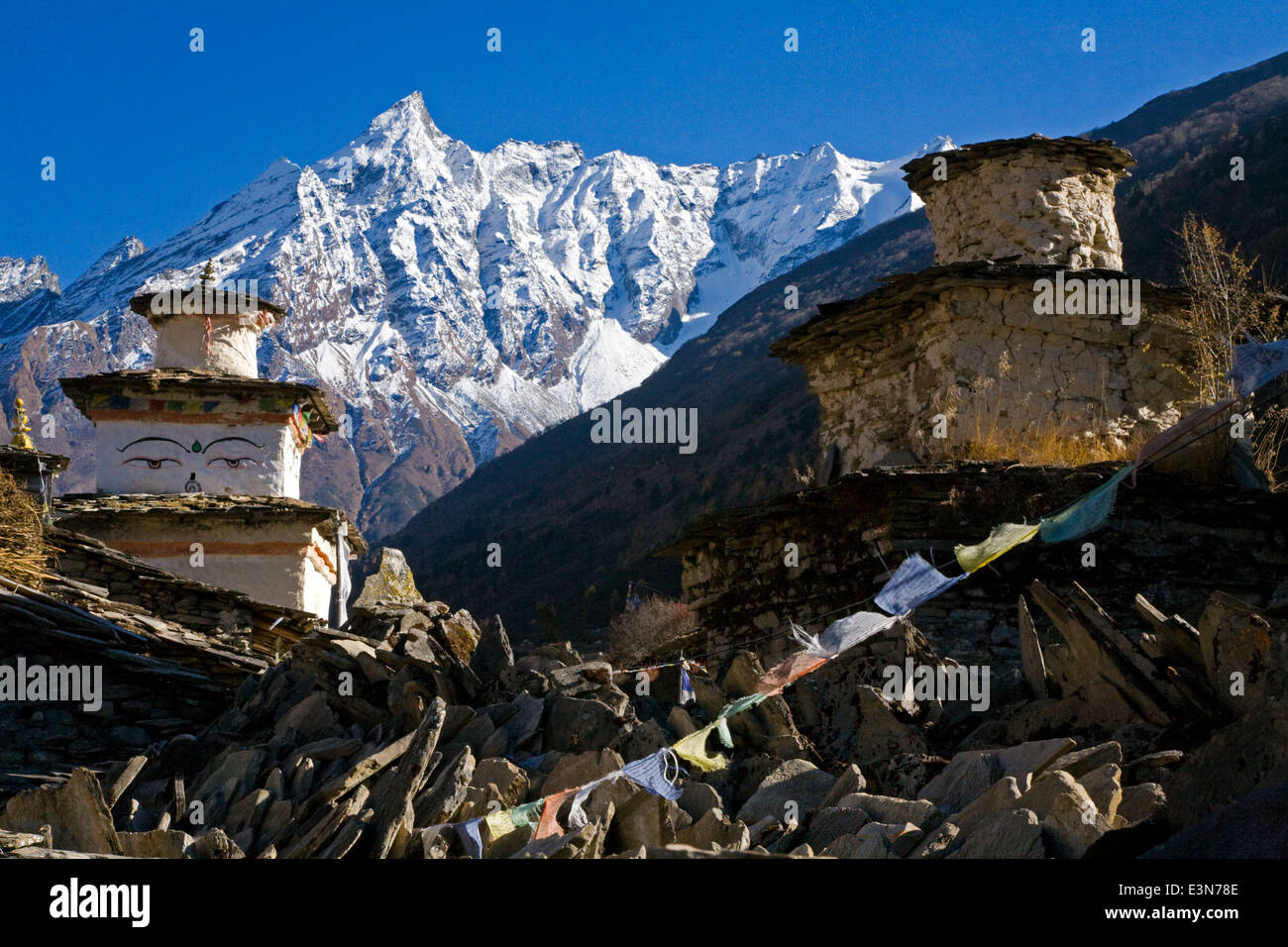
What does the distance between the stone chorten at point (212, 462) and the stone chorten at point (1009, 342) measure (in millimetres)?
8621

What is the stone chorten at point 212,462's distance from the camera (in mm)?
18734

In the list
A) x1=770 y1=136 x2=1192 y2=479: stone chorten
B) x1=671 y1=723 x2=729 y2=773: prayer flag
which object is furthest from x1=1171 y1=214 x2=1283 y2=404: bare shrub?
x1=671 y1=723 x2=729 y2=773: prayer flag

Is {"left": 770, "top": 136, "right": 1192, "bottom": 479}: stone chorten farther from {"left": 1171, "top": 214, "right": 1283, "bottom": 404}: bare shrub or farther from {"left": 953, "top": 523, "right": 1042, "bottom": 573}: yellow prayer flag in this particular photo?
{"left": 953, "top": 523, "right": 1042, "bottom": 573}: yellow prayer flag

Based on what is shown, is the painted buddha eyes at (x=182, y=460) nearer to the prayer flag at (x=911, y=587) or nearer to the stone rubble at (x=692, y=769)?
the stone rubble at (x=692, y=769)

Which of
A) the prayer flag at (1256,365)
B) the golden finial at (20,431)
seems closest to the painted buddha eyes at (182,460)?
the golden finial at (20,431)

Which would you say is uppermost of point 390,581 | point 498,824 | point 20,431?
point 20,431

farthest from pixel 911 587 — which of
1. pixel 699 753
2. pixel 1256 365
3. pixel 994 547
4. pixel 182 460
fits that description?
pixel 182 460

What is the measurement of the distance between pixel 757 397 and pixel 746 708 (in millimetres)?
80069

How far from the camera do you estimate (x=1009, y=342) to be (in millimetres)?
13414

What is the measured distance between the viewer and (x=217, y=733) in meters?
8.98

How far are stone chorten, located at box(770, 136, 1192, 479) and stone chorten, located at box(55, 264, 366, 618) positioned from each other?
28.3 feet

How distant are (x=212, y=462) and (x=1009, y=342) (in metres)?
12.5

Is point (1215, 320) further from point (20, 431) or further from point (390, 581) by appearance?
point (20, 431)

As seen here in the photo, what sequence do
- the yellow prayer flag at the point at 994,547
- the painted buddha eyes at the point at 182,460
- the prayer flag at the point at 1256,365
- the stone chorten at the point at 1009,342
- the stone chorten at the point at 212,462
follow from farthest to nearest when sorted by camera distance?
the painted buddha eyes at the point at 182,460, the stone chorten at the point at 212,462, the stone chorten at the point at 1009,342, the prayer flag at the point at 1256,365, the yellow prayer flag at the point at 994,547
